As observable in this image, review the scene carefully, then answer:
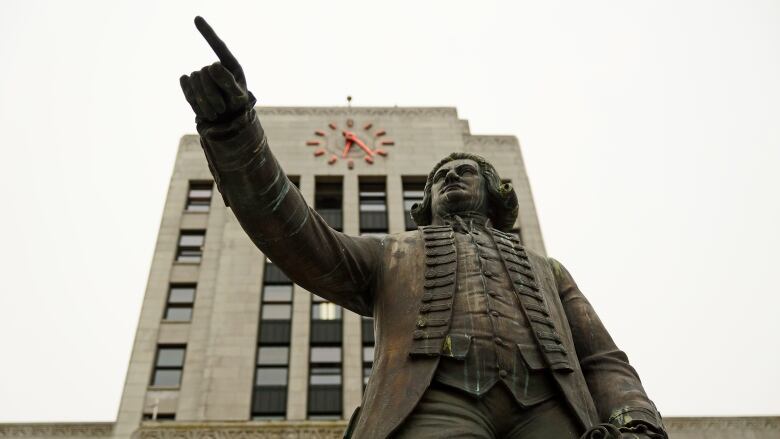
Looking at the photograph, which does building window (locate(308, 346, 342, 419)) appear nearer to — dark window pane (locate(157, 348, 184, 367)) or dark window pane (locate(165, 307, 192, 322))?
dark window pane (locate(157, 348, 184, 367))

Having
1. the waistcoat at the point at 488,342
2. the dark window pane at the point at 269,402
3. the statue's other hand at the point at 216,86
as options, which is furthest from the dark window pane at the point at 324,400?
the statue's other hand at the point at 216,86

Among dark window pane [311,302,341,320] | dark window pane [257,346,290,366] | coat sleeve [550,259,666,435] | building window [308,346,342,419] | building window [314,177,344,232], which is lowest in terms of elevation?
coat sleeve [550,259,666,435]

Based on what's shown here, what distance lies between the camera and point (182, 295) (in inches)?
1671

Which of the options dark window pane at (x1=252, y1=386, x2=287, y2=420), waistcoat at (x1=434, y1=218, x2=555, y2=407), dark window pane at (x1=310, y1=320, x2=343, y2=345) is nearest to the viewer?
waistcoat at (x1=434, y1=218, x2=555, y2=407)

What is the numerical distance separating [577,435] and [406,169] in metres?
43.6

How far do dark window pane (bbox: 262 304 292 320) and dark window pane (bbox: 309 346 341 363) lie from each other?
2625 millimetres

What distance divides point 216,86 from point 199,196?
44634 mm

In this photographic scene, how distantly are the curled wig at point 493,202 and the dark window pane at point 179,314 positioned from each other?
35544 millimetres

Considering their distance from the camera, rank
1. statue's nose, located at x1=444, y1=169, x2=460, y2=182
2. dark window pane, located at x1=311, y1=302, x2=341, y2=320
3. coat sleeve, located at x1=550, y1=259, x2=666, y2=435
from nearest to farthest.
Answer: coat sleeve, located at x1=550, y1=259, x2=666, y2=435, statue's nose, located at x1=444, y1=169, x2=460, y2=182, dark window pane, located at x1=311, y1=302, x2=341, y2=320

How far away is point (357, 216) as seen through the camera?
4538 centimetres

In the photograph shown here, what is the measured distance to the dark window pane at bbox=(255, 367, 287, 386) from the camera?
37.2 m

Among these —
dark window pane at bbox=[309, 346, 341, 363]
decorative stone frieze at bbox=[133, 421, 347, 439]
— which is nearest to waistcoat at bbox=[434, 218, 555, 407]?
decorative stone frieze at bbox=[133, 421, 347, 439]

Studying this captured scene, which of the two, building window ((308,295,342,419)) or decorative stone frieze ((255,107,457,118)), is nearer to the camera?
building window ((308,295,342,419))

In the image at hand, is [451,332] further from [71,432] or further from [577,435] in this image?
[71,432]
